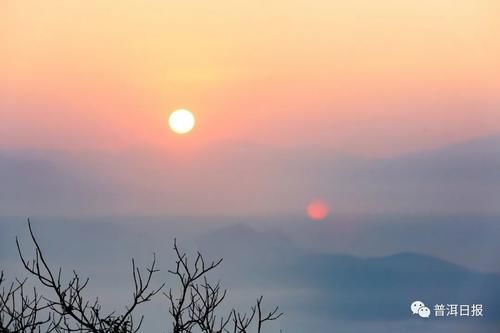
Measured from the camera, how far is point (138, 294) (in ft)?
5.92

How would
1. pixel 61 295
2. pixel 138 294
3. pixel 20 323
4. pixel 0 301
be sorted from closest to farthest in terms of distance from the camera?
pixel 61 295 < pixel 138 294 < pixel 20 323 < pixel 0 301

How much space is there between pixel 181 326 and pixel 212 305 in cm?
17

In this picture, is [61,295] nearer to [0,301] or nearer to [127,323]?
[127,323]

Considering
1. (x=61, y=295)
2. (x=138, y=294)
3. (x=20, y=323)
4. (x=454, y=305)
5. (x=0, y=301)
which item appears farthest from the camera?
(x=454, y=305)

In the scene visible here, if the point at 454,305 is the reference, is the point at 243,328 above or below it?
below

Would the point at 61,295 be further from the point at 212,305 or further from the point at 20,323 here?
the point at 212,305

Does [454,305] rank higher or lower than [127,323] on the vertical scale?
higher

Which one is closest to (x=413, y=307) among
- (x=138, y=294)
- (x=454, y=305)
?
(x=454, y=305)

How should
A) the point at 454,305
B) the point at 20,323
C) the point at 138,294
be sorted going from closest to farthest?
the point at 138,294
the point at 20,323
the point at 454,305

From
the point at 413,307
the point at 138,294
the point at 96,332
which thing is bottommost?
the point at 96,332

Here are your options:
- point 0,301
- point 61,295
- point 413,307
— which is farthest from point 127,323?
point 413,307

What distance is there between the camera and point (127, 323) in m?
1.77

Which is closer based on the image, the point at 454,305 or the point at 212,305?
the point at 212,305

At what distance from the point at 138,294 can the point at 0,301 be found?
0.65 m
